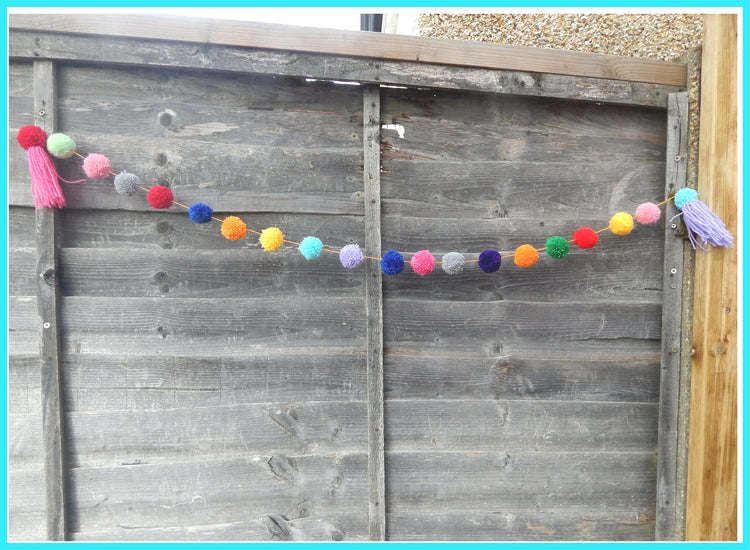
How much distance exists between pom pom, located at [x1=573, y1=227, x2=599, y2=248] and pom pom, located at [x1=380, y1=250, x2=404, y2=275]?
63 cm

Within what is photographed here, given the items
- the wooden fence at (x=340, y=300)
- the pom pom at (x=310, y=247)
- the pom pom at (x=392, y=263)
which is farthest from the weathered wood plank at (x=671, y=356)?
the pom pom at (x=310, y=247)

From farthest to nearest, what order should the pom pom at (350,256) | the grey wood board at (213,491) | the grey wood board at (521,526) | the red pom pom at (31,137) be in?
the grey wood board at (521,526) < the grey wood board at (213,491) < the pom pom at (350,256) < the red pom pom at (31,137)

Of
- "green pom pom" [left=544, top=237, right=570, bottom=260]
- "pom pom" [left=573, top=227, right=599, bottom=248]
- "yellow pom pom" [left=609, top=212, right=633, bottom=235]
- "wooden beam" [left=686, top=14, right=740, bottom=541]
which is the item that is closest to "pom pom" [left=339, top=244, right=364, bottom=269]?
"green pom pom" [left=544, top=237, right=570, bottom=260]

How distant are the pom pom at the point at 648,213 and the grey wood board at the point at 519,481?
91cm

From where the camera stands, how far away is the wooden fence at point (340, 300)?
1.47 m

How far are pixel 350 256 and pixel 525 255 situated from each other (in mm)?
610

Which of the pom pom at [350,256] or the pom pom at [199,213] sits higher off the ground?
the pom pom at [199,213]

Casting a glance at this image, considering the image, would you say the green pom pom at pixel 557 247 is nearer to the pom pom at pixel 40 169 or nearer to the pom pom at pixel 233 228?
the pom pom at pixel 233 228

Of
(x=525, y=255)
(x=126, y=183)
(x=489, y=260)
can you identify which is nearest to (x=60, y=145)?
(x=126, y=183)

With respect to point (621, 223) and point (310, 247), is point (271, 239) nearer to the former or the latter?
point (310, 247)

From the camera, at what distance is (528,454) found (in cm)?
166

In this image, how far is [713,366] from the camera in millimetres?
1636

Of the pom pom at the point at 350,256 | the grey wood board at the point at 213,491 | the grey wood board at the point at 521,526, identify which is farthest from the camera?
the grey wood board at the point at 521,526

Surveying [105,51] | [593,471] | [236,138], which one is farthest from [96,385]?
[593,471]
